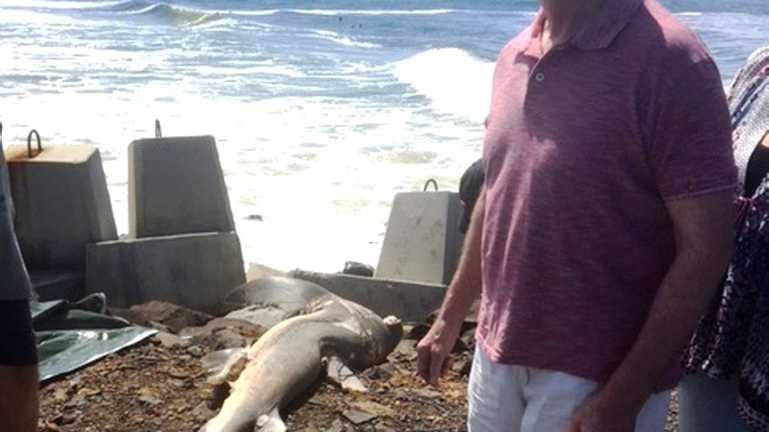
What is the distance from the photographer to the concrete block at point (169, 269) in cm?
798

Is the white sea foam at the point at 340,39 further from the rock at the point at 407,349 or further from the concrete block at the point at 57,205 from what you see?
the rock at the point at 407,349

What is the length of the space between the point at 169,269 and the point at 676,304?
6.06 meters

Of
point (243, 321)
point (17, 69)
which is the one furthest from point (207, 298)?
point (17, 69)

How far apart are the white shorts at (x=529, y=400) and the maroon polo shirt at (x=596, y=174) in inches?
1.4

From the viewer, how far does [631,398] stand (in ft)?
8.26

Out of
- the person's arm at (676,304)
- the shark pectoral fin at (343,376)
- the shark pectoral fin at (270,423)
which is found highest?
the person's arm at (676,304)

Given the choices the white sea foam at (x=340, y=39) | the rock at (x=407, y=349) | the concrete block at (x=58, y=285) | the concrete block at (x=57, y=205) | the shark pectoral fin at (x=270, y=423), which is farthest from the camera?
the white sea foam at (x=340, y=39)

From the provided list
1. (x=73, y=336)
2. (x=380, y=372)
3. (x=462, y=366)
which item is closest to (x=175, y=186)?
(x=73, y=336)

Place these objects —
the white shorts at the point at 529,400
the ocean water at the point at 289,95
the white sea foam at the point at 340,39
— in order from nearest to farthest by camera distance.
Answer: the white shorts at the point at 529,400 → the ocean water at the point at 289,95 → the white sea foam at the point at 340,39

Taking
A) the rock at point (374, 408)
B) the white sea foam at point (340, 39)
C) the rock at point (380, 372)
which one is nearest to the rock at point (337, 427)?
the rock at point (374, 408)

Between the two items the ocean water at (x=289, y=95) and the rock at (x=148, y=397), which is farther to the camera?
the ocean water at (x=289, y=95)

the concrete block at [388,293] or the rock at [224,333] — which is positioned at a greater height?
the rock at [224,333]

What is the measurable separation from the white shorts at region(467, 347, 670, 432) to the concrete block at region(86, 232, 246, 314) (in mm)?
5411

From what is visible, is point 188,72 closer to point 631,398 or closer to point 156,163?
point 156,163
